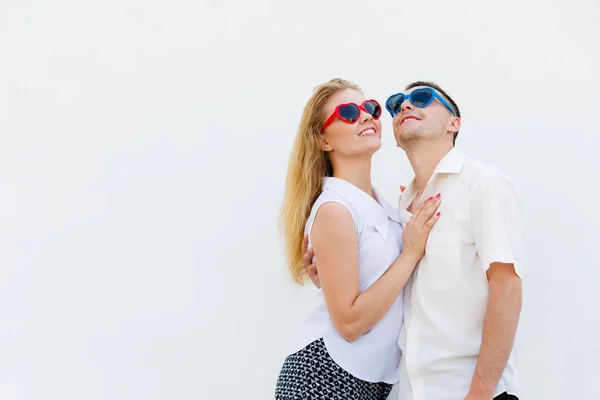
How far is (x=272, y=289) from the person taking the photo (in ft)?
10.0

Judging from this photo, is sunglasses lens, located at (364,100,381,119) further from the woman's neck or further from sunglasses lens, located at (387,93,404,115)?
the woman's neck

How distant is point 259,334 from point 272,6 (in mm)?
1617

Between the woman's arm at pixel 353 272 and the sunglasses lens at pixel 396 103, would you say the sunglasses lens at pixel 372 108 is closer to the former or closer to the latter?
the sunglasses lens at pixel 396 103

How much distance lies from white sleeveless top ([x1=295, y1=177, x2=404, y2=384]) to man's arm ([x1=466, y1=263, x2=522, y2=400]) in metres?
0.33

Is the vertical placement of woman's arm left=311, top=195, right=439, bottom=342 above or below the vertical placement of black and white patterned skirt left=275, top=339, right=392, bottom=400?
above

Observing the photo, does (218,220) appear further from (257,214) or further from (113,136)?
(113,136)

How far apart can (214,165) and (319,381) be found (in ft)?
4.82

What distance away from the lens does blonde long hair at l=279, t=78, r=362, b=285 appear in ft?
7.50

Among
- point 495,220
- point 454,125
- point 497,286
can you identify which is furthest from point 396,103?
point 497,286

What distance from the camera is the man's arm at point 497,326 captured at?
172 cm


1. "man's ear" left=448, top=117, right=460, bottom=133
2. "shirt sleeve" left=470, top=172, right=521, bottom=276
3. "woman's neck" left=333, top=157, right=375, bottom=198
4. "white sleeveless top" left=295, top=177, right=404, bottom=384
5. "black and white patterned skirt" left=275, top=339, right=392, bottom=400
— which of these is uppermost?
"man's ear" left=448, top=117, right=460, bottom=133

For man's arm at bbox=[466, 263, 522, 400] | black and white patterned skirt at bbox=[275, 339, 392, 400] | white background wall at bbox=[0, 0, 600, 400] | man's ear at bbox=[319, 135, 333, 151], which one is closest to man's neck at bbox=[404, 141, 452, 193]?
man's ear at bbox=[319, 135, 333, 151]

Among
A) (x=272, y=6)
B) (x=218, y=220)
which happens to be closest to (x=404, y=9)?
(x=272, y=6)

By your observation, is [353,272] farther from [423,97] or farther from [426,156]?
[423,97]
